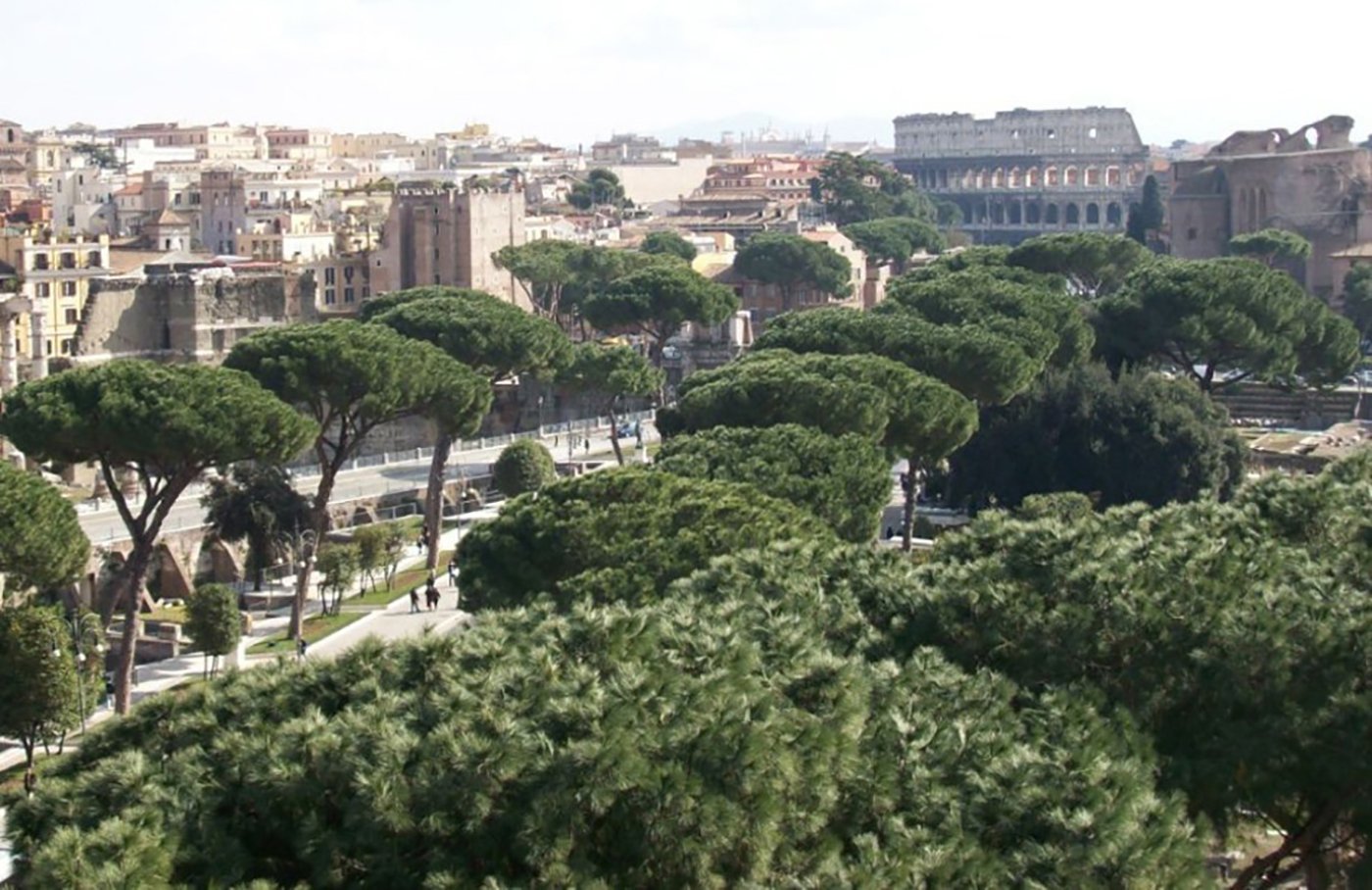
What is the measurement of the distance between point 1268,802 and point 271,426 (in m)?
13.4

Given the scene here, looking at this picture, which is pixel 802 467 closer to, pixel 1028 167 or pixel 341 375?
pixel 341 375

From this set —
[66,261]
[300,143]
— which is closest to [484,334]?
[66,261]

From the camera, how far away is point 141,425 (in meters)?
22.2

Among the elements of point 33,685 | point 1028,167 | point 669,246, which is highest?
point 1028,167

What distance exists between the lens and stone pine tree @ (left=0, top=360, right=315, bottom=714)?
73.0ft

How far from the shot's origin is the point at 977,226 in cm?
11156

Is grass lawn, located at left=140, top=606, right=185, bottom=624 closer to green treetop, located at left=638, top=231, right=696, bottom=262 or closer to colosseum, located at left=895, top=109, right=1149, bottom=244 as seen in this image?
green treetop, located at left=638, top=231, right=696, bottom=262

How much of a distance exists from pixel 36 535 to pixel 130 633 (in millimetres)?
2265

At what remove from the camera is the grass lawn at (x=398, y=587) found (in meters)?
28.7

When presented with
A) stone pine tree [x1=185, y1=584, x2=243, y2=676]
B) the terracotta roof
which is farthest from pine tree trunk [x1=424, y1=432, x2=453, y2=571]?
the terracotta roof

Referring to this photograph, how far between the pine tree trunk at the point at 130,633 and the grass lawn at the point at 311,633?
2.24 meters

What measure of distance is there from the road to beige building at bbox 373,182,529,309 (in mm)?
12458

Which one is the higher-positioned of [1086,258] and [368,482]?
[1086,258]

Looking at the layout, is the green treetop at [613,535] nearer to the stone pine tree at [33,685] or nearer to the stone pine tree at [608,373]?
the stone pine tree at [33,685]
